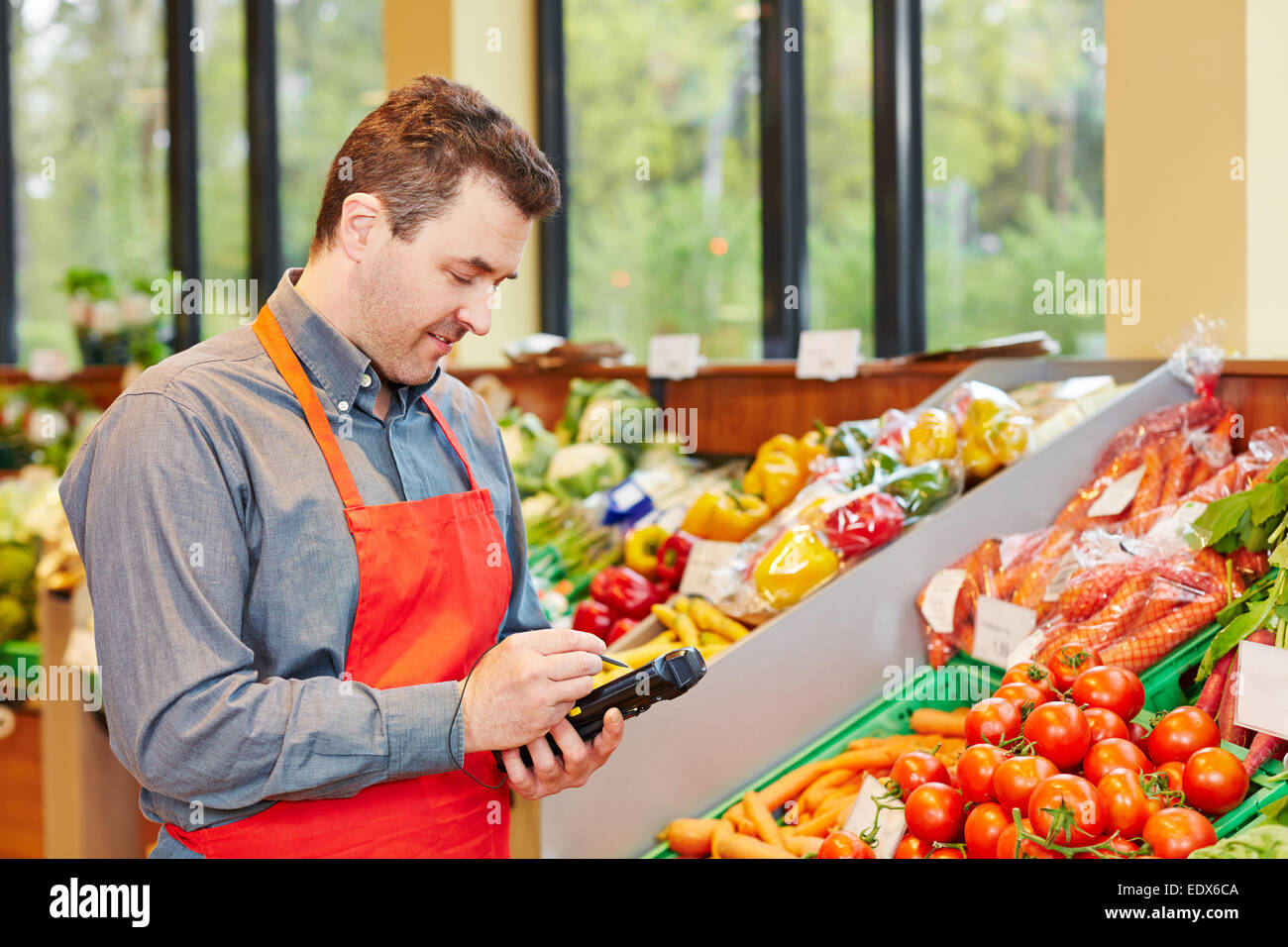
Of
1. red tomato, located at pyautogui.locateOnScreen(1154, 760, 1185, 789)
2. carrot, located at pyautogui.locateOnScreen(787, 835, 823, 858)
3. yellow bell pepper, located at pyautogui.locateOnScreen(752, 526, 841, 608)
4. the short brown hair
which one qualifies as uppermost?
the short brown hair

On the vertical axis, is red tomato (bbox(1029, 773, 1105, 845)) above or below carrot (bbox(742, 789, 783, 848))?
above

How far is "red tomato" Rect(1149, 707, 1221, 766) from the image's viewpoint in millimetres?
1624

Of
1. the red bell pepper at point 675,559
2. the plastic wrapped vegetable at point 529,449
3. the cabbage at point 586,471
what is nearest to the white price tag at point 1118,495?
the red bell pepper at point 675,559

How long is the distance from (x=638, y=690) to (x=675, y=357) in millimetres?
2492

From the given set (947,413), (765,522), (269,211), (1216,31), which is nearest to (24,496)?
(269,211)

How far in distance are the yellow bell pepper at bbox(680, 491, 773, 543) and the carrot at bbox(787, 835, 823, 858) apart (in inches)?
38.7

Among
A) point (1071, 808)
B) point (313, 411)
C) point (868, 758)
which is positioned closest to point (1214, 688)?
point (1071, 808)

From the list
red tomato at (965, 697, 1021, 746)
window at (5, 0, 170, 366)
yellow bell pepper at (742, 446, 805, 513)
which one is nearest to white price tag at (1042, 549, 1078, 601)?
red tomato at (965, 697, 1021, 746)

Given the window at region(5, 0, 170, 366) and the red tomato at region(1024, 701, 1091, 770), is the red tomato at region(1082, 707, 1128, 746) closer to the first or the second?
the red tomato at region(1024, 701, 1091, 770)

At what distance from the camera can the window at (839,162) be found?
381 cm

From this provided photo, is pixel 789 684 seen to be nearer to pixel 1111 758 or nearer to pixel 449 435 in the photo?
pixel 1111 758

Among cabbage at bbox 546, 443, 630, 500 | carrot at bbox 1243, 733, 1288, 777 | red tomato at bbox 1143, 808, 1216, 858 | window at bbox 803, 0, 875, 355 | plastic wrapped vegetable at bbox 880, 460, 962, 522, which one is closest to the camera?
red tomato at bbox 1143, 808, 1216, 858

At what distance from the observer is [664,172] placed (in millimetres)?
4445
